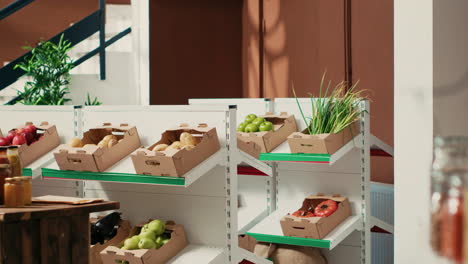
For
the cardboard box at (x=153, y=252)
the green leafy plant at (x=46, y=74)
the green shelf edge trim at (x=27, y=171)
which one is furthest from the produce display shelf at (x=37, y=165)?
the green leafy plant at (x=46, y=74)

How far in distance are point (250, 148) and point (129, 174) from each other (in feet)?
2.36

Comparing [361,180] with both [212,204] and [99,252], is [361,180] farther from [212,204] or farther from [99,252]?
[99,252]

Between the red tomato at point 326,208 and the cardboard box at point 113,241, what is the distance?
108cm

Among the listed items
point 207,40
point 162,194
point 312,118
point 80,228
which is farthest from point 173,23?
point 80,228

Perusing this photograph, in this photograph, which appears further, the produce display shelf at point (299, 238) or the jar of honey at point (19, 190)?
the produce display shelf at point (299, 238)

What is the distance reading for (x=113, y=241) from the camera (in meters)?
3.59

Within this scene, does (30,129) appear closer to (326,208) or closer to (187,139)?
(187,139)

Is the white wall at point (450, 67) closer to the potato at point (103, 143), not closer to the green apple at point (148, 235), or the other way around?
the green apple at point (148, 235)

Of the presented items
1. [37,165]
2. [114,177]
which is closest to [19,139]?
[37,165]

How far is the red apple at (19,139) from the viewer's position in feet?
13.2

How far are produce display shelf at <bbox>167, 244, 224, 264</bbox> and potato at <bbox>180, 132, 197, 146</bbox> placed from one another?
0.51 metres

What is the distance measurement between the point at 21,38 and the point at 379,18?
18.2ft

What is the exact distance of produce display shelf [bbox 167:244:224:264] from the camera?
3.31 meters

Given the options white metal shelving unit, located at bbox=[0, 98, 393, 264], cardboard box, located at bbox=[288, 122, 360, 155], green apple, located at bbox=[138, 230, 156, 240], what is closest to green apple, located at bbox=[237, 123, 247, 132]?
white metal shelving unit, located at bbox=[0, 98, 393, 264]
